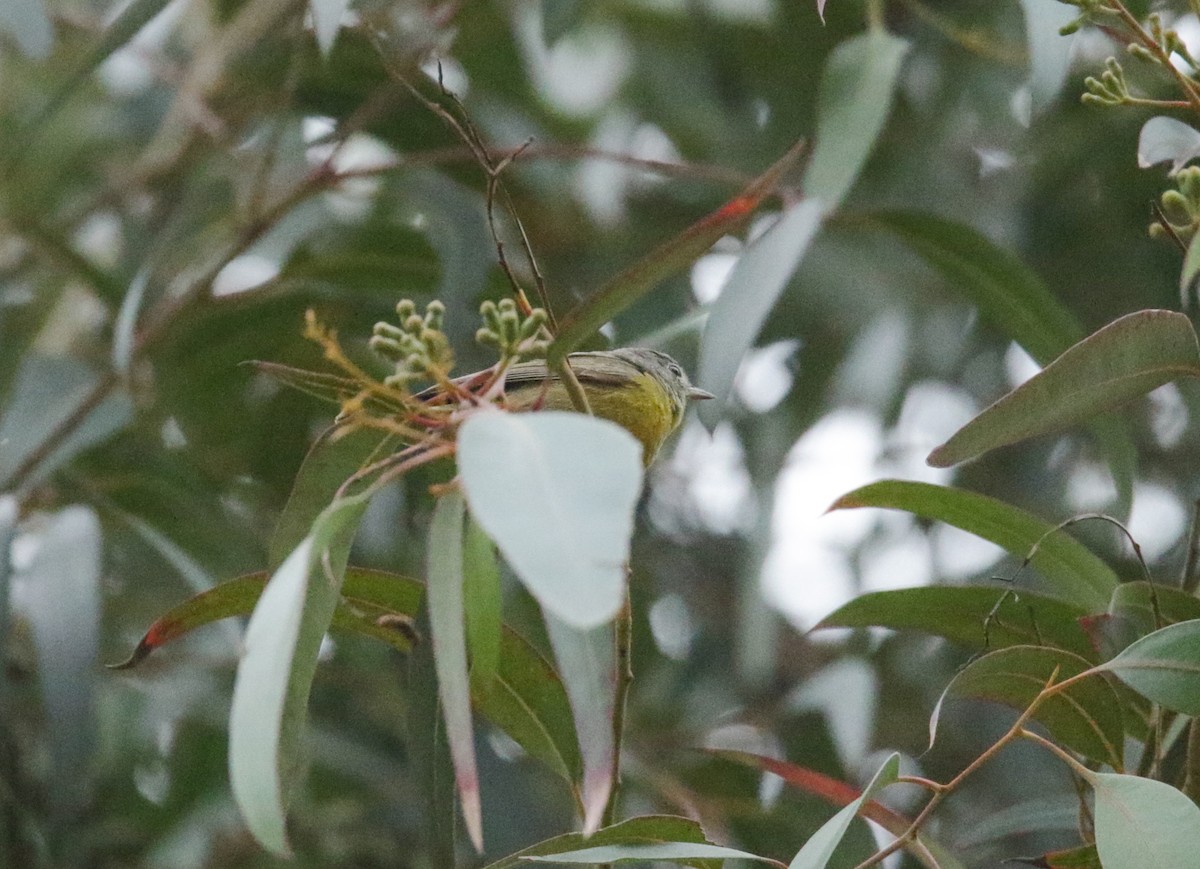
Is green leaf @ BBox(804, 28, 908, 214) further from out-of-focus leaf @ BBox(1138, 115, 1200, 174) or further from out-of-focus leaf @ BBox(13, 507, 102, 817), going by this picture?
out-of-focus leaf @ BBox(13, 507, 102, 817)

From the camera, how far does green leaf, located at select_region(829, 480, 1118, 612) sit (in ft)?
6.93

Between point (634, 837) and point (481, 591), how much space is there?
395 millimetres

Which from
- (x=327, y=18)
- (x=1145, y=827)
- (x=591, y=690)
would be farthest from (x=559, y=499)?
(x=327, y=18)

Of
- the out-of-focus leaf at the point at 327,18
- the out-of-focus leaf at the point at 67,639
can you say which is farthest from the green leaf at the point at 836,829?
the out-of-focus leaf at the point at 67,639

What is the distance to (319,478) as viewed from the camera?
6.89 ft

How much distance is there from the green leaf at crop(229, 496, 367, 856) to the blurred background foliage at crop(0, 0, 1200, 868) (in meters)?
1.36

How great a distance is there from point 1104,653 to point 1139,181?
10.6 feet

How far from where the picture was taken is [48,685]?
2.90 metres

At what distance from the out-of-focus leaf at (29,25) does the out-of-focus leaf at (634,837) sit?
1.85m

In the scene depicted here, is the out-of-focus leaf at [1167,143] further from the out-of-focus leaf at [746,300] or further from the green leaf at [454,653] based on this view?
the green leaf at [454,653]

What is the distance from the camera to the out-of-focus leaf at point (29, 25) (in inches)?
112

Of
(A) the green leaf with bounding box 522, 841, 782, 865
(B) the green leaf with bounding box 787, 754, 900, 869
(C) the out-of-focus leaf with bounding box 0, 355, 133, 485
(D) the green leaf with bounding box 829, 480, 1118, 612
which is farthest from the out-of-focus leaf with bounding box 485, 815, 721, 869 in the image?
(C) the out-of-focus leaf with bounding box 0, 355, 133, 485

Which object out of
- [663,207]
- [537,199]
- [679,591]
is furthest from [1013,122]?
[679,591]

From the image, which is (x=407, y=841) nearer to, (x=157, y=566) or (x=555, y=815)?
(x=555, y=815)
